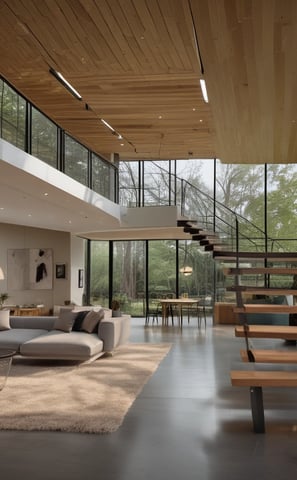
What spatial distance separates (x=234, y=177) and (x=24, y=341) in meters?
11.2

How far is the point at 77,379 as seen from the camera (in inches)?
296

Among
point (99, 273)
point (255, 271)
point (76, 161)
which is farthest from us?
point (99, 273)

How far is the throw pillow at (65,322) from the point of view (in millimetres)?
9680

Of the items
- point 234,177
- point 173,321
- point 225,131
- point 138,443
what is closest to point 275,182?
point 234,177

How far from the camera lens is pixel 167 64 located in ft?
27.6

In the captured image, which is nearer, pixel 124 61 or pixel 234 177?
pixel 124 61

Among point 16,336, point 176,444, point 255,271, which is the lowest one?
point 176,444

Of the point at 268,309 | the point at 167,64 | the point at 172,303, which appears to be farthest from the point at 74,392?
the point at 172,303

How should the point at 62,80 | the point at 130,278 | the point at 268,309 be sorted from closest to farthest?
the point at 268,309, the point at 62,80, the point at 130,278

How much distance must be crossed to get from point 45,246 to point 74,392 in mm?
10268

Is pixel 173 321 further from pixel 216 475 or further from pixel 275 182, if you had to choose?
pixel 216 475

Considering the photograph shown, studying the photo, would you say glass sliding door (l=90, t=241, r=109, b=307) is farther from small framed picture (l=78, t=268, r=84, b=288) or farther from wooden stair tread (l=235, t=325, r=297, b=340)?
wooden stair tread (l=235, t=325, r=297, b=340)

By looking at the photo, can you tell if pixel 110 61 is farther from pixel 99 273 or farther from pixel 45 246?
pixel 99 273

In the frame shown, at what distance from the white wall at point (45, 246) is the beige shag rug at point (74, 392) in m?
7.00
